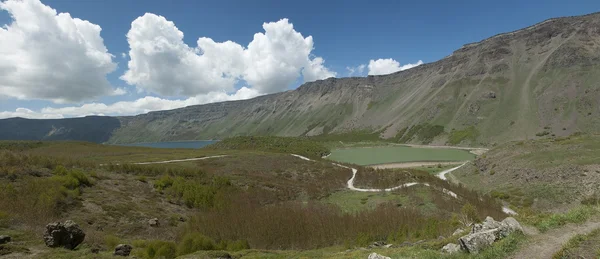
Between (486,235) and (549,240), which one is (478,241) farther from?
(549,240)

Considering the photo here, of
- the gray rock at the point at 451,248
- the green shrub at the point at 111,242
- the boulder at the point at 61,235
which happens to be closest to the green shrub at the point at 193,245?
the green shrub at the point at 111,242

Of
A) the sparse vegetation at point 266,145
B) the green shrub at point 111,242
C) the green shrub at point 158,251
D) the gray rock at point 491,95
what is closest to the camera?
the green shrub at point 158,251

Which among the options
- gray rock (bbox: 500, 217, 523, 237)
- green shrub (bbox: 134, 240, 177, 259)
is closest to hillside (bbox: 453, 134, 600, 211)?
gray rock (bbox: 500, 217, 523, 237)

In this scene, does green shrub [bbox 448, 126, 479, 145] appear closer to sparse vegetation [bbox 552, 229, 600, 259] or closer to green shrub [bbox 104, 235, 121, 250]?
sparse vegetation [bbox 552, 229, 600, 259]

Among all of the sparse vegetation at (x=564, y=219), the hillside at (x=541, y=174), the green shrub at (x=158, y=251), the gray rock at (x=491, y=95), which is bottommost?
the hillside at (x=541, y=174)

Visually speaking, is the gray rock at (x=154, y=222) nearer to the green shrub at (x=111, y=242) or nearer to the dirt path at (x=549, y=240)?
the green shrub at (x=111, y=242)

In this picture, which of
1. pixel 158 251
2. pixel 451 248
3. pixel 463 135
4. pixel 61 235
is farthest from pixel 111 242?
pixel 463 135

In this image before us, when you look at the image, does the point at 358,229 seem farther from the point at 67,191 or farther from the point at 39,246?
the point at 67,191

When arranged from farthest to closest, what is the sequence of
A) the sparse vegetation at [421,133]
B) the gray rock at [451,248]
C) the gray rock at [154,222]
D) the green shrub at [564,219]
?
the sparse vegetation at [421,133], the gray rock at [154,222], the green shrub at [564,219], the gray rock at [451,248]
